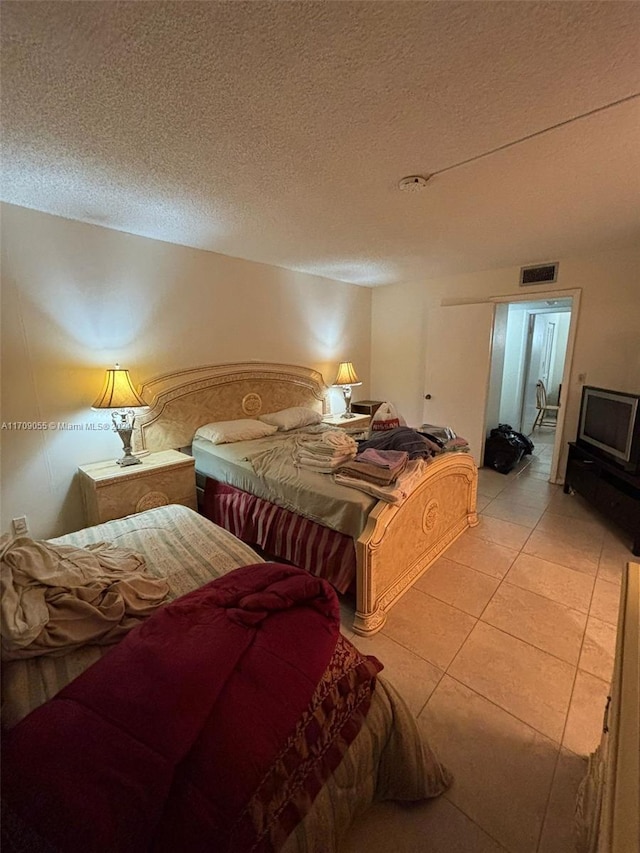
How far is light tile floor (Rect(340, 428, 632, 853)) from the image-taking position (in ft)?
3.48

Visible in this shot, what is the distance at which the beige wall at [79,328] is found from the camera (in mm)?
2111

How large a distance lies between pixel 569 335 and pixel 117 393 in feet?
13.4

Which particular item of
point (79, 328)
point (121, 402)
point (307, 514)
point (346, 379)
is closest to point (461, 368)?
point (346, 379)

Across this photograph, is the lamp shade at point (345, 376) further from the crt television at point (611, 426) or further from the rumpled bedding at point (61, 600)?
the rumpled bedding at point (61, 600)

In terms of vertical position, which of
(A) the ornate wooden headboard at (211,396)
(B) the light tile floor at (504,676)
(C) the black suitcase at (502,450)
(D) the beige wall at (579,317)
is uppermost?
(D) the beige wall at (579,317)

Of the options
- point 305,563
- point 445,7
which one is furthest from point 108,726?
point 445,7

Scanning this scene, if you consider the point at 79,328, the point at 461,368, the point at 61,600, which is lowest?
the point at 61,600

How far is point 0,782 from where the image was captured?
61 cm

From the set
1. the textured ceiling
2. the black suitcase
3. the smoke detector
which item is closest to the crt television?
the black suitcase

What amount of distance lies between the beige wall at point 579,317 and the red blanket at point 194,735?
12.0ft

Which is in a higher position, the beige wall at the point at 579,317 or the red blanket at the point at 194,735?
the beige wall at the point at 579,317

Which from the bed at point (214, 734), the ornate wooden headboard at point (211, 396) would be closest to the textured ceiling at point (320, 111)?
the ornate wooden headboard at point (211, 396)

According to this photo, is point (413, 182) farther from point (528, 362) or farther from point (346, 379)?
point (528, 362)

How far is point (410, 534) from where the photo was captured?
6.73 ft
